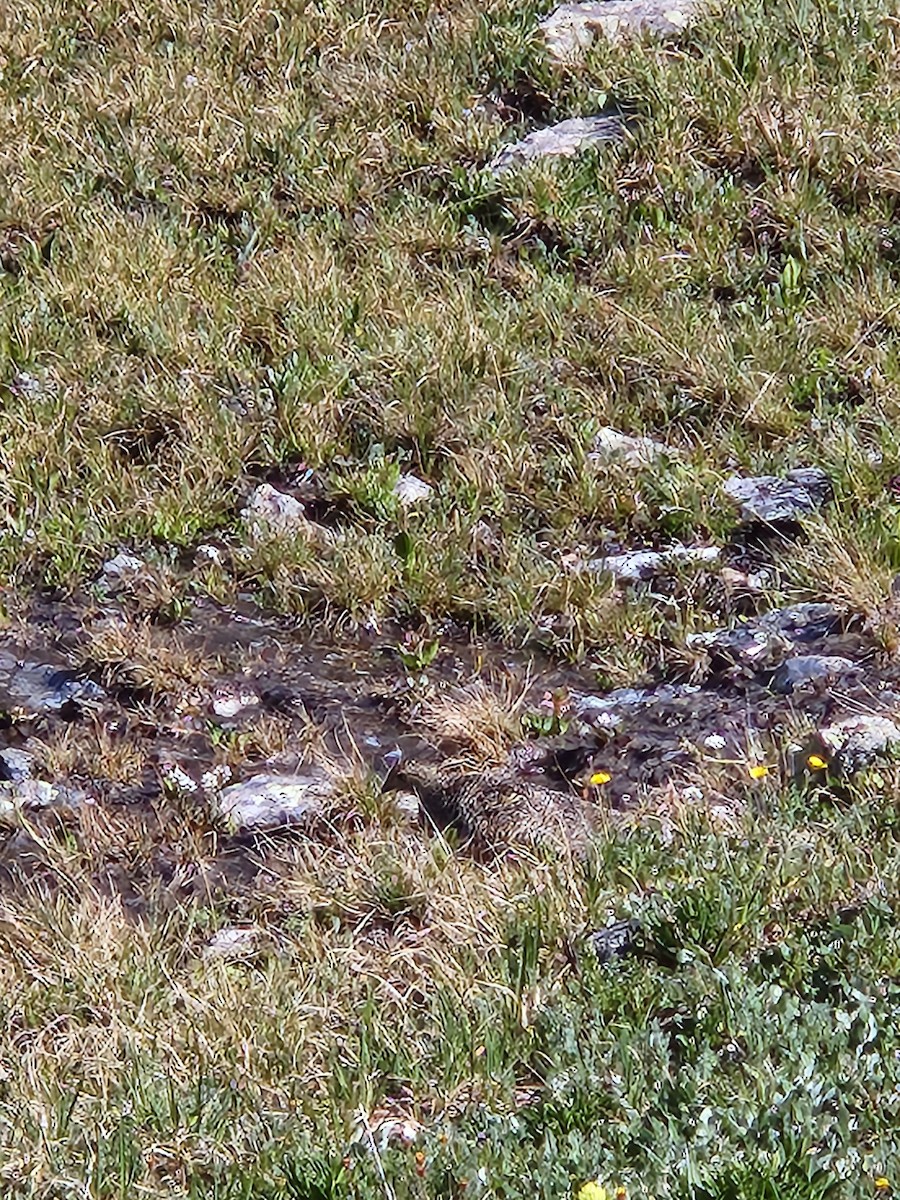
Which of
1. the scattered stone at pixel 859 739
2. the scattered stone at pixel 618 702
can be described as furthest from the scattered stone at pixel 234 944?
the scattered stone at pixel 859 739

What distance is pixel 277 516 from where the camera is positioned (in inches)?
267

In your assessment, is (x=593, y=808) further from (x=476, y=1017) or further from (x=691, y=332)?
(x=691, y=332)

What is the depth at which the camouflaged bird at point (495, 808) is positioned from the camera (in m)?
4.79

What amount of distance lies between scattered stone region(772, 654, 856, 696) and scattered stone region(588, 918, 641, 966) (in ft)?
4.71

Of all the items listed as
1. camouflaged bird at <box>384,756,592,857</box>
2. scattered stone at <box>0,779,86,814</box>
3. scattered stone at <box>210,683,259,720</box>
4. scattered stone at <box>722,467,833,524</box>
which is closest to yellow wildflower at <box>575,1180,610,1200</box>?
camouflaged bird at <box>384,756,592,857</box>

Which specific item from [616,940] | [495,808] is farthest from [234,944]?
[616,940]

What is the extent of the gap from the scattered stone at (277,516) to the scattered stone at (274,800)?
145 centimetres

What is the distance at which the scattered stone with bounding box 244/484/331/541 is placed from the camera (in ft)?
21.7

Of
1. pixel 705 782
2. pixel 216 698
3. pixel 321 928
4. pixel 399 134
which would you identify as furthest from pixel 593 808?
pixel 399 134

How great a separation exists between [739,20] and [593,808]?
618cm

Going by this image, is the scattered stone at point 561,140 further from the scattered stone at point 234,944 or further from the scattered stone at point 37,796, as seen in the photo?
the scattered stone at point 234,944

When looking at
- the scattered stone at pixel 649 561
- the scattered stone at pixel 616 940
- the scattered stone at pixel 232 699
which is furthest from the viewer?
the scattered stone at pixel 649 561

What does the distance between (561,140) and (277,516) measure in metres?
3.46

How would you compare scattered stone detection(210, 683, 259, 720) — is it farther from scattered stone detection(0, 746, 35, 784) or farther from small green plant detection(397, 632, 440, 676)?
scattered stone detection(0, 746, 35, 784)
